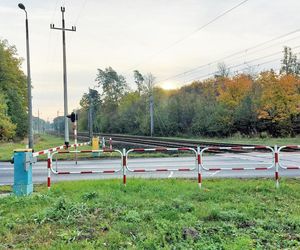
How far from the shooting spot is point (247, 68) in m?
67.8

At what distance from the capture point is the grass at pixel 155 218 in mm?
6051

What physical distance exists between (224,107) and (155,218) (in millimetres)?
51197

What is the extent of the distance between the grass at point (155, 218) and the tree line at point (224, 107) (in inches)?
1573

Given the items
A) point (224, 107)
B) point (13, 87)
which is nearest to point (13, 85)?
point (13, 87)

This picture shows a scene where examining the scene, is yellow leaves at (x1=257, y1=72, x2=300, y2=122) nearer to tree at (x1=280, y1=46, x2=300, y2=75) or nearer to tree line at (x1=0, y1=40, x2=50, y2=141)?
tree at (x1=280, y1=46, x2=300, y2=75)

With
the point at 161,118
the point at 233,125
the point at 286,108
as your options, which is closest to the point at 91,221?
the point at 286,108

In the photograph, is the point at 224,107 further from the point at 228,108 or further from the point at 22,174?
the point at 22,174

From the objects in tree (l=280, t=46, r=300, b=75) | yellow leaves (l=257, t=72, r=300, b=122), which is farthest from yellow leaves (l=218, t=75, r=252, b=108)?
tree (l=280, t=46, r=300, b=75)

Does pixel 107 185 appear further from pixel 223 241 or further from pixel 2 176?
pixel 2 176

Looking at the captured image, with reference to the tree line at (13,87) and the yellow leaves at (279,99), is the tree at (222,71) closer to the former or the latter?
the yellow leaves at (279,99)

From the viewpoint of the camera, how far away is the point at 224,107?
5725 centimetres

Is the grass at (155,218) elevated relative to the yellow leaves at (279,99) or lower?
lower

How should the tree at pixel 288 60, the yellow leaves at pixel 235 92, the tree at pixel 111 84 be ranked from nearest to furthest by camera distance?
the yellow leaves at pixel 235 92 → the tree at pixel 288 60 → the tree at pixel 111 84

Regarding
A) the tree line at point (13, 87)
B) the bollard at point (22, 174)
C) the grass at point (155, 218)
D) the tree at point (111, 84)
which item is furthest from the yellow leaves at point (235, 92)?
the tree at point (111, 84)
